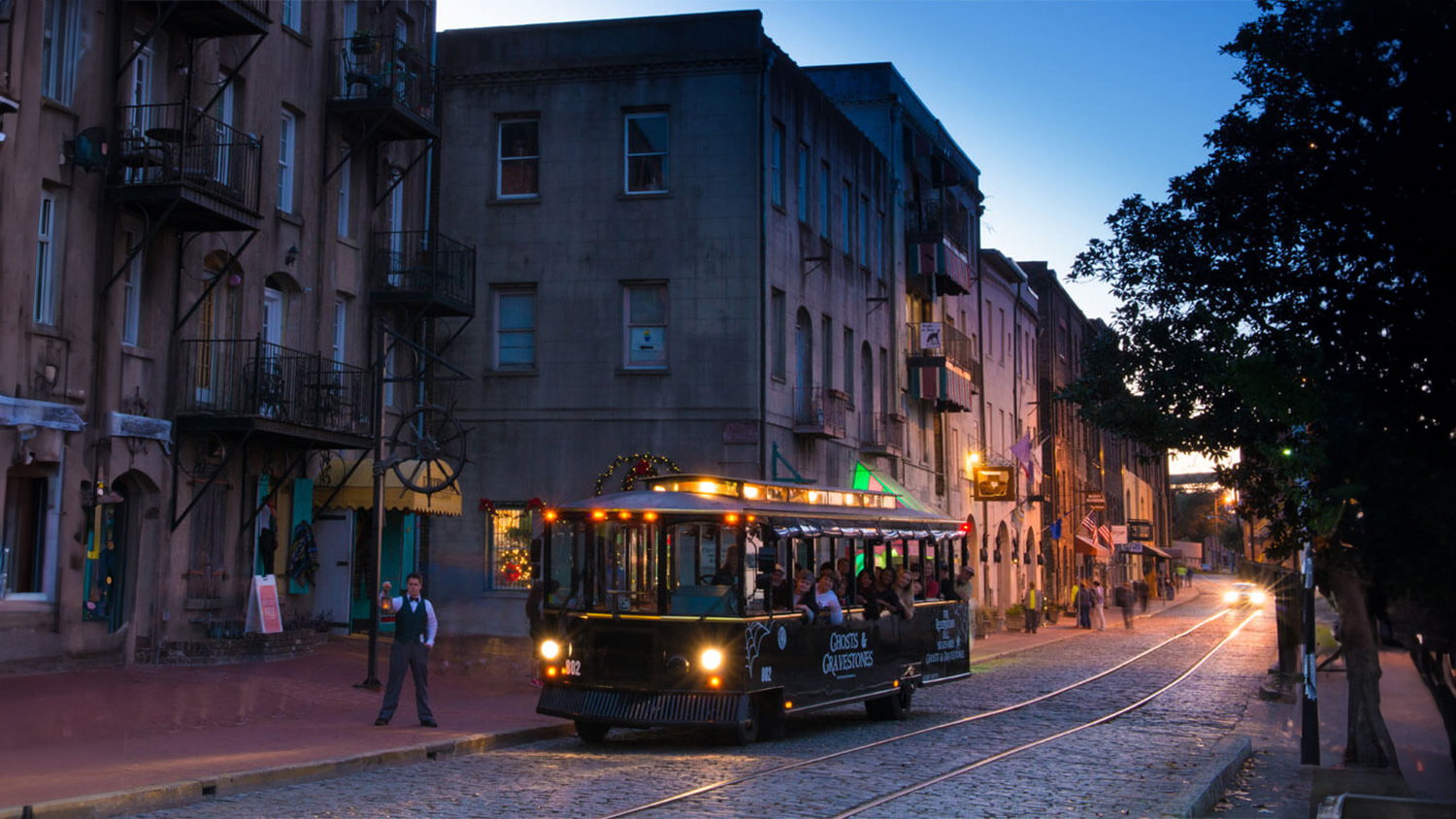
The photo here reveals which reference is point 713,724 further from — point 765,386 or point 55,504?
point 765,386

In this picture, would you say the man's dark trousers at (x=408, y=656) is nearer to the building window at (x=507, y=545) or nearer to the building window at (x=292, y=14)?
the building window at (x=292, y=14)

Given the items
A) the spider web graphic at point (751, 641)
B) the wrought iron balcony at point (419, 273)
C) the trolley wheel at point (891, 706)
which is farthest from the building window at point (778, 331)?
the spider web graphic at point (751, 641)

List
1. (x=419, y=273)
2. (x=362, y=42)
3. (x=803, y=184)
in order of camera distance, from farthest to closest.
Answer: (x=803, y=184) → (x=419, y=273) → (x=362, y=42)

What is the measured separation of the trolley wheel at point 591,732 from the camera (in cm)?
1727

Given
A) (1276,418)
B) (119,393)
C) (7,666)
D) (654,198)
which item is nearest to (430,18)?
(654,198)

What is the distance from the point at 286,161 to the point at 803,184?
43.2 ft

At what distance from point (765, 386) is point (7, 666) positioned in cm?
1662

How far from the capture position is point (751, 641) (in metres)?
16.6

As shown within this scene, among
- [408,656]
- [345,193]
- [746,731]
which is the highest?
[345,193]

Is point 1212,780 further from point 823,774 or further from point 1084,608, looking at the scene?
point 1084,608

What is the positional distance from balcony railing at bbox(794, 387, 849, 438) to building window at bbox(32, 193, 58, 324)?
1721cm

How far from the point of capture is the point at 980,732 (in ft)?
60.7

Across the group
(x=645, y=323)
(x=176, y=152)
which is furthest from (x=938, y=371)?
(x=176, y=152)

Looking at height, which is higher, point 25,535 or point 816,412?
point 816,412
